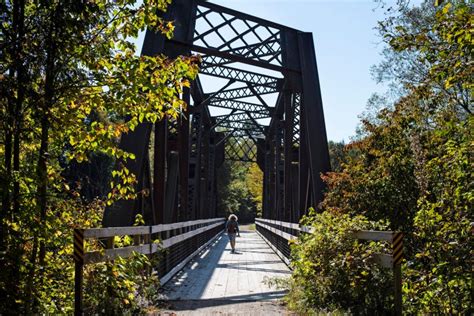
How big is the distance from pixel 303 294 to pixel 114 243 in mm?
2695

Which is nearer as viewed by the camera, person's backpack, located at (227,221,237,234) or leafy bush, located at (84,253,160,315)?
leafy bush, located at (84,253,160,315)

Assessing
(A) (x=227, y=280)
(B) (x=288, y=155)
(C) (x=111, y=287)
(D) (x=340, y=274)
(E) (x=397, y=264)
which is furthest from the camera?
(B) (x=288, y=155)

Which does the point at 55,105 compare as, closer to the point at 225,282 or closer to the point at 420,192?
the point at 420,192

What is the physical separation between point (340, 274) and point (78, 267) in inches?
125

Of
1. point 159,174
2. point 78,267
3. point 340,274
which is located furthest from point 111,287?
point 159,174

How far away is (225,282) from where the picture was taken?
1092 centimetres

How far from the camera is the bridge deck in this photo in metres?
9.00

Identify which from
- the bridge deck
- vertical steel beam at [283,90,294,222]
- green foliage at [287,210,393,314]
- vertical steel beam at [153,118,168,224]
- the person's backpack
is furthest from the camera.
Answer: vertical steel beam at [283,90,294,222]

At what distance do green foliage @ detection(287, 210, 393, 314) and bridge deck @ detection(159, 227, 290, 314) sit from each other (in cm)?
149

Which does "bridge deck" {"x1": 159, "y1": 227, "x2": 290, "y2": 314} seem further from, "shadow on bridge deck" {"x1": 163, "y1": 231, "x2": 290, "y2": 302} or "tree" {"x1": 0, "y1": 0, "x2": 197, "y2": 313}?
"tree" {"x1": 0, "y1": 0, "x2": 197, "y2": 313}

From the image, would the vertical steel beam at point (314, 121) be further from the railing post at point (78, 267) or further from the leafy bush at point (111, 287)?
the railing post at point (78, 267)

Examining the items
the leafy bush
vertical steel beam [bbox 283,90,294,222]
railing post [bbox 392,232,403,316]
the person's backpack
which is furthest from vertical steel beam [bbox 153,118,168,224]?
vertical steel beam [bbox 283,90,294,222]

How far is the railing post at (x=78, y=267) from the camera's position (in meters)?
5.07

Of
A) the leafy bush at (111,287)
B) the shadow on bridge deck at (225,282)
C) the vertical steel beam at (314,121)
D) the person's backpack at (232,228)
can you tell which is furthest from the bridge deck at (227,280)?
the person's backpack at (232,228)
